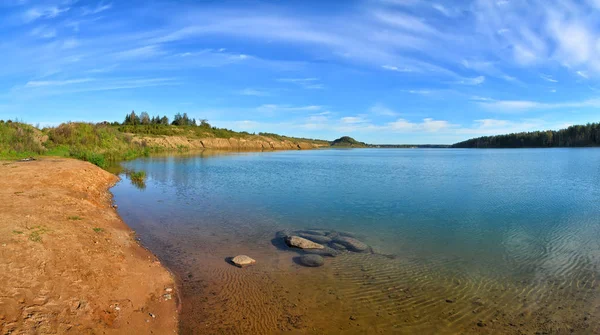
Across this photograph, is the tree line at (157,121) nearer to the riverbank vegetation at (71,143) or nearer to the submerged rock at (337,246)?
the riverbank vegetation at (71,143)

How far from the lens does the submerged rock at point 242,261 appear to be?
26.0 feet

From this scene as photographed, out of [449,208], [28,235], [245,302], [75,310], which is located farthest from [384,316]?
[449,208]

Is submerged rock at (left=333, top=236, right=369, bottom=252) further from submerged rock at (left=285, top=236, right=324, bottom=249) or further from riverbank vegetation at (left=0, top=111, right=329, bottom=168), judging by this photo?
riverbank vegetation at (left=0, top=111, right=329, bottom=168)

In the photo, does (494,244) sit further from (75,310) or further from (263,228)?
(75,310)

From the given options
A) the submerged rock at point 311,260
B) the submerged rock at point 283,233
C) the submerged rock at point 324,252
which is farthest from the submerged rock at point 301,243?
the submerged rock at point 283,233

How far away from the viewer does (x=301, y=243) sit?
9.24 m

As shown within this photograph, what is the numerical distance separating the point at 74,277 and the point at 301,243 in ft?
17.1

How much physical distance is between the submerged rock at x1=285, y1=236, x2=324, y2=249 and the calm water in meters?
0.34

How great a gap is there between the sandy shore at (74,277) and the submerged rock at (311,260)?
9.97 ft

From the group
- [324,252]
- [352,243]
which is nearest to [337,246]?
[352,243]

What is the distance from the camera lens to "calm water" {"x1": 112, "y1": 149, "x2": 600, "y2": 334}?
5.67 meters

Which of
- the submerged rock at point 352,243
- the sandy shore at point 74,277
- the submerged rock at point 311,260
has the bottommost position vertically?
the submerged rock at point 311,260

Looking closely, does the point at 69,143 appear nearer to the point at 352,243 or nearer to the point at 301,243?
the point at 301,243

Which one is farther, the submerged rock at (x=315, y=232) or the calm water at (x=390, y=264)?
the submerged rock at (x=315, y=232)
